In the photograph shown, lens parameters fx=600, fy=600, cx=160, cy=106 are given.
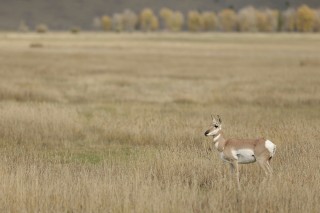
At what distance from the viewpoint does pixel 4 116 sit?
20359 millimetres

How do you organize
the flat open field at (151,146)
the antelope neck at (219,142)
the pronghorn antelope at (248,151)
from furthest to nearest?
Result: 1. the antelope neck at (219,142)
2. the pronghorn antelope at (248,151)
3. the flat open field at (151,146)

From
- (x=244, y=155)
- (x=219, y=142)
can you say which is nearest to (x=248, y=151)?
(x=244, y=155)

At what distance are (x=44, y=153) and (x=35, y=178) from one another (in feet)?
16.6

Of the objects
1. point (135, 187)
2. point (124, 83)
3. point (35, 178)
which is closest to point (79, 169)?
point (35, 178)

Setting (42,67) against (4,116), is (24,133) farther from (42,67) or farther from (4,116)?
(42,67)

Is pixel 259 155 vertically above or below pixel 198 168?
above

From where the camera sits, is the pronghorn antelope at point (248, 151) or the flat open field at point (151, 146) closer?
the flat open field at point (151, 146)

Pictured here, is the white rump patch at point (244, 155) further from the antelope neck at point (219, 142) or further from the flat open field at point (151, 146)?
the flat open field at point (151, 146)

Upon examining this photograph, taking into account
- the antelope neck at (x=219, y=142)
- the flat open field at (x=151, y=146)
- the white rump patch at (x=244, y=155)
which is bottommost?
the flat open field at (x=151, y=146)

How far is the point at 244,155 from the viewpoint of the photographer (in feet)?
35.7

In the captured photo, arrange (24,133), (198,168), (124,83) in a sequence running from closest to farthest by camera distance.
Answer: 1. (198,168)
2. (24,133)
3. (124,83)

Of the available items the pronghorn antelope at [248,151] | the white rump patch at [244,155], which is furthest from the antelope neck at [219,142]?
the white rump patch at [244,155]

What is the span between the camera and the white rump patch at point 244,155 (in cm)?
1081

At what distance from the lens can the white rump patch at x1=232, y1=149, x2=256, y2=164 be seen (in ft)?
35.5
